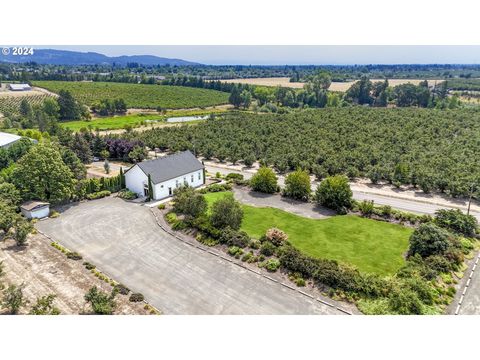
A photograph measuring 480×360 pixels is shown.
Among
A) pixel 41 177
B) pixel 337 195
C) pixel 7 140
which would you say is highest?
pixel 7 140

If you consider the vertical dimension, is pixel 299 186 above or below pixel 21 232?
above

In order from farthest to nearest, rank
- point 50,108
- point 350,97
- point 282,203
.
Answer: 1. point 350,97
2. point 50,108
3. point 282,203

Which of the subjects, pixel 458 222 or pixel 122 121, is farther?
pixel 122 121

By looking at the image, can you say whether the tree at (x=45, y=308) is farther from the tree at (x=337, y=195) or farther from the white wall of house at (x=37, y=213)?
the tree at (x=337, y=195)

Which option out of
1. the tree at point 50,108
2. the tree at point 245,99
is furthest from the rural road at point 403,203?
the tree at point 245,99

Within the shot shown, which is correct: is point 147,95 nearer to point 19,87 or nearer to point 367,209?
point 19,87

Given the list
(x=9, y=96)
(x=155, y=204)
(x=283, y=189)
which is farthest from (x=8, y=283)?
(x=9, y=96)

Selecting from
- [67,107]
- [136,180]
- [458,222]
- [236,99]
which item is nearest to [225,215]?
[136,180]
